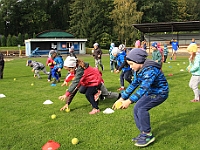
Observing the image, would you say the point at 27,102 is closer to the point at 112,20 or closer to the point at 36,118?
the point at 36,118

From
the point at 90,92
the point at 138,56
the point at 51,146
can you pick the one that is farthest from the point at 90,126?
the point at 138,56

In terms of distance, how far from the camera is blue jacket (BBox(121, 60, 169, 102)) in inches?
162

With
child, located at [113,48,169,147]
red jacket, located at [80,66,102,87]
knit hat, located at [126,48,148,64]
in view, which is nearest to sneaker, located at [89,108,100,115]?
red jacket, located at [80,66,102,87]

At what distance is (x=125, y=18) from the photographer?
5572 centimetres

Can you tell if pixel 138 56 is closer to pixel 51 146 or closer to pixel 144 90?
pixel 144 90

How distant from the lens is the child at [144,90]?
414cm

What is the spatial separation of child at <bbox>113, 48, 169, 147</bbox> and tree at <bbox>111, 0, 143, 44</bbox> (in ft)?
167

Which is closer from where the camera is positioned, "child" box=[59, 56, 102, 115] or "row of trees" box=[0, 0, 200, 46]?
"child" box=[59, 56, 102, 115]

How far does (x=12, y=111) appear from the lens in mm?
7055

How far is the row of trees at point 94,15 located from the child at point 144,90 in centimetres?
5177

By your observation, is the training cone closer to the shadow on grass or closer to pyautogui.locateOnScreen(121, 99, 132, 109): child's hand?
pyautogui.locateOnScreen(121, 99, 132, 109): child's hand

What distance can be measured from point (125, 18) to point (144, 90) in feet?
175

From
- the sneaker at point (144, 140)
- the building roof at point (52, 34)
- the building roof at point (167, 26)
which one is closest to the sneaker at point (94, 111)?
the sneaker at point (144, 140)

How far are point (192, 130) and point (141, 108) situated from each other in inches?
58.7
